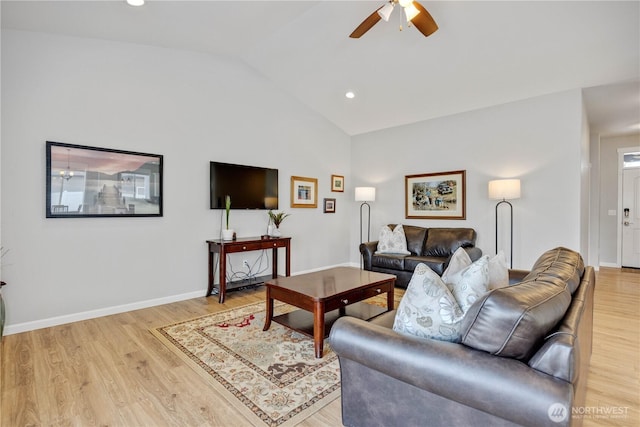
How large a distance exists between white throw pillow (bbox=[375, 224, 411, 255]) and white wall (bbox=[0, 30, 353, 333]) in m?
1.57

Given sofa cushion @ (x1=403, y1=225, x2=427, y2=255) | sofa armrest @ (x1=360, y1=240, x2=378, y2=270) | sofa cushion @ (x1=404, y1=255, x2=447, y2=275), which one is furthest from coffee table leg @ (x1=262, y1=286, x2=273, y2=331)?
sofa cushion @ (x1=403, y1=225, x2=427, y2=255)

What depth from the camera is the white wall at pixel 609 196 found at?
20.4 feet

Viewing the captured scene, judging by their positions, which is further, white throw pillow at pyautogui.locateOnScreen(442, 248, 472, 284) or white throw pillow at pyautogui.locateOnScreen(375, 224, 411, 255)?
white throw pillow at pyautogui.locateOnScreen(375, 224, 411, 255)

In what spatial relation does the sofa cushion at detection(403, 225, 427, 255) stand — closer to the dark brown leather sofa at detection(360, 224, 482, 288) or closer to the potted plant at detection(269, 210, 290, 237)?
the dark brown leather sofa at detection(360, 224, 482, 288)

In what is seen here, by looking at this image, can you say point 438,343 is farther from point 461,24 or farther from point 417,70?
point 417,70

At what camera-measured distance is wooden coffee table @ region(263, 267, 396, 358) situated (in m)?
2.56

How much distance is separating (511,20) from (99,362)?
4.66 metres

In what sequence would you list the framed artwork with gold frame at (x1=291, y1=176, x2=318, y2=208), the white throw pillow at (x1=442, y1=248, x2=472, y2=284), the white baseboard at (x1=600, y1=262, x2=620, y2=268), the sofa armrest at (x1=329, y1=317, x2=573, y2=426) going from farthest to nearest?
the white baseboard at (x1=600, y1=262, x2=620, y2=268) < the framed artwork with gold frame at (x1=291, y1=176, x2=318, y2=208) < the white throw pillow at (x1=442, y1=248, x2=472, y2=284) < the sofa armrest at (x1=329, y1=317, x2=573, y2=426)

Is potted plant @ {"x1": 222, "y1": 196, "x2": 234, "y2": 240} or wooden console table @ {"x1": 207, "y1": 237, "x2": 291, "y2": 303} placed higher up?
potted plant @ {"x1": 222, "y1": 196, "x2": 234, "y2": 240}

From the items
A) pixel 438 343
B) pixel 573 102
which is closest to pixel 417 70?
pixel 573 102

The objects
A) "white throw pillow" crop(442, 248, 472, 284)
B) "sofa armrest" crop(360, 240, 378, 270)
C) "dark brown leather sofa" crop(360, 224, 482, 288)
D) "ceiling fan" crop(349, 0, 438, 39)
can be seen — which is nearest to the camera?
"white throw pillow" crop(442, 248, 472, 284)

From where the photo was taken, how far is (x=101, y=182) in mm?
3418

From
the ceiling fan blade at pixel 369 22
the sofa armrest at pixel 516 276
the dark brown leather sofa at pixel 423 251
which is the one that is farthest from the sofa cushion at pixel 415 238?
the ceiling fan blade at pixel 369 22

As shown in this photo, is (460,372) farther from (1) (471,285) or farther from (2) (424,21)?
(2) (424,21)
